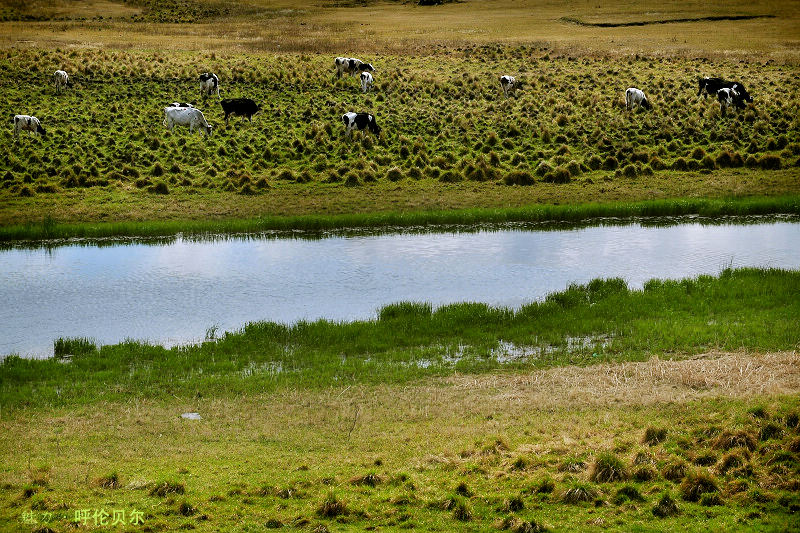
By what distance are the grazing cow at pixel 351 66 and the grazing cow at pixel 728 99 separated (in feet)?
65.6

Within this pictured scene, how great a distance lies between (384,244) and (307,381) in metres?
12.2

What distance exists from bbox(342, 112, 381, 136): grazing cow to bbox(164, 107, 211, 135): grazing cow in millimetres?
6146

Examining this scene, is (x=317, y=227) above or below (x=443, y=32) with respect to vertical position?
below

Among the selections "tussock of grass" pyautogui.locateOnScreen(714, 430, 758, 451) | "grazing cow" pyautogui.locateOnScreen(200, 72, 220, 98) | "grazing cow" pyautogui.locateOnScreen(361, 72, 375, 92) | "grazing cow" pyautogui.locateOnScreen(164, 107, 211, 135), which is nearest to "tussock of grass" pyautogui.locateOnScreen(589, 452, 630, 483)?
"tussock of grass" pyautogui.locateOnScreen(714, 430, 758, 451)

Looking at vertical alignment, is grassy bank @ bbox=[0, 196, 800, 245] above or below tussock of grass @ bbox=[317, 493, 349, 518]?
below

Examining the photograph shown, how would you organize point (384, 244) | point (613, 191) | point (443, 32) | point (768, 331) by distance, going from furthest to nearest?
point (443, 32)
point (613, 191)
point (384, 244)
point (768, 331)

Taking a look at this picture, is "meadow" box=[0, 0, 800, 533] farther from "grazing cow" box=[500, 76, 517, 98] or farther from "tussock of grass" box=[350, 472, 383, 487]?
"grazing cow" box=[500, 76, 517, 98]

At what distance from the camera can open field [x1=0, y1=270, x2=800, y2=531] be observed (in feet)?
33.1

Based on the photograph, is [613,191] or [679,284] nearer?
[679,284]

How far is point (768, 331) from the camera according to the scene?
17312 mm

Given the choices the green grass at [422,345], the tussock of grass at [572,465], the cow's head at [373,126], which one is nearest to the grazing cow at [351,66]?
the cow's head at [373,126]

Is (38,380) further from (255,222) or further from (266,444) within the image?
(255,222)

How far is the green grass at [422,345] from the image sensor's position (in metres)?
15.4

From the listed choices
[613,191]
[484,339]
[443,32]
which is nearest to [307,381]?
[484,339]
